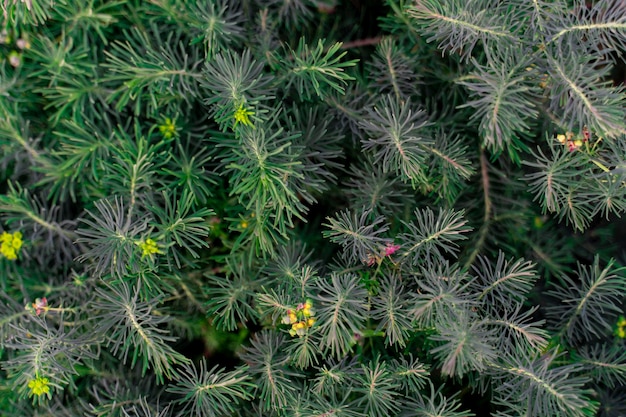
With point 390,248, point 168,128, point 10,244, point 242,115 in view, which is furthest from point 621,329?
point 10,244

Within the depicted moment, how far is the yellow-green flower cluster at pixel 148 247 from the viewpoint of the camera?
1167mm

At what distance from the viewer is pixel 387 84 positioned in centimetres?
134

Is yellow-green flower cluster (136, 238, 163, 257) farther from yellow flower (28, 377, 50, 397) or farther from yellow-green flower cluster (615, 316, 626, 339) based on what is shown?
yellow-green flower cluster (615, 316, 626, 339)

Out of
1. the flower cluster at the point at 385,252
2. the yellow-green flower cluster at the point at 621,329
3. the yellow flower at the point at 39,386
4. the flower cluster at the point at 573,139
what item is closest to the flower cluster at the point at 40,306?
the yellow flower at the point at 39,386

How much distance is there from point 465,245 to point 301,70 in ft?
1.94

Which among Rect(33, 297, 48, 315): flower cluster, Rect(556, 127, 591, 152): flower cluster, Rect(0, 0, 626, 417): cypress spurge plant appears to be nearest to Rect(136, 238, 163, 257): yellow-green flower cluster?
Rect(0, 0, 626, 417): cypress spurge plant

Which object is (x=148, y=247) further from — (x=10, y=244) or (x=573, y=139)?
(x=573, y=139)

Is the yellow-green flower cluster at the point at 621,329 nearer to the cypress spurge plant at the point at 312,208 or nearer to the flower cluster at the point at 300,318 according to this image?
the cypress spurge plant at the point at 312,208

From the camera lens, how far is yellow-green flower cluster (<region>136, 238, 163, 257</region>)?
117cm

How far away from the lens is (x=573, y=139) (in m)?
1.19

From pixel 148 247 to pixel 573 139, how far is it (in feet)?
3.05

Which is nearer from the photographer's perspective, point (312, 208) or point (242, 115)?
point (242, 115)

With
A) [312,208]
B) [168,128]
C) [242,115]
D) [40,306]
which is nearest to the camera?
[242,115]

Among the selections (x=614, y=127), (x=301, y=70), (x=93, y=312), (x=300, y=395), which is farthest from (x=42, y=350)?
(x=614, y=127)
